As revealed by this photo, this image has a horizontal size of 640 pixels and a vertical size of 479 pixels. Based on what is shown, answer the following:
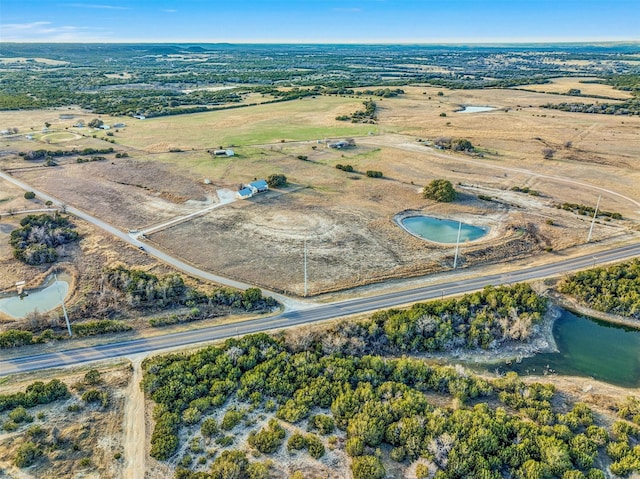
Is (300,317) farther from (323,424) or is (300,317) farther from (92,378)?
(92,378)

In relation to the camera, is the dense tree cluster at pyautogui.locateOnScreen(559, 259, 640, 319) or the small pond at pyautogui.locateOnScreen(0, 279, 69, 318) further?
the small pond at pyautogui.locateOnScreen(0, 279, 69, 318)

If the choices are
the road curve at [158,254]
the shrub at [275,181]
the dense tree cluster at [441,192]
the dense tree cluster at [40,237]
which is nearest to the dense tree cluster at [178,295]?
the road curve at [158,254]

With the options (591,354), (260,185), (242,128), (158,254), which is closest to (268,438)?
(591,354)

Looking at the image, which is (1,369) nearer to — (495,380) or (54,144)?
(495,380)

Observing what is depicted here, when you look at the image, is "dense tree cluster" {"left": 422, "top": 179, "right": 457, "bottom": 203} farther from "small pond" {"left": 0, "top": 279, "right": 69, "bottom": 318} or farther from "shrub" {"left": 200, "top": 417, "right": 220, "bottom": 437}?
"small pond" {"left": 0, "top": 279, "right": 69, "bottom": 318}

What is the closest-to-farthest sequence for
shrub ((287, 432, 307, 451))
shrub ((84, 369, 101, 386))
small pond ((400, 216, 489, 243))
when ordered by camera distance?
1. shrub ((287, 432, 307, 451))
2. shrub ((84, 369, 101, 386))
3. small pond ((400, 216, 489, 243))

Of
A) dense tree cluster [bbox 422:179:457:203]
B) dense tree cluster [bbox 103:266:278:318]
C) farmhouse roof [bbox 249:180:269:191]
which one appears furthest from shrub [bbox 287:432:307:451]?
farmhouse roof [bbox 249:180:269:191]

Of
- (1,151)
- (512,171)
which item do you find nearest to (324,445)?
(512,171)
